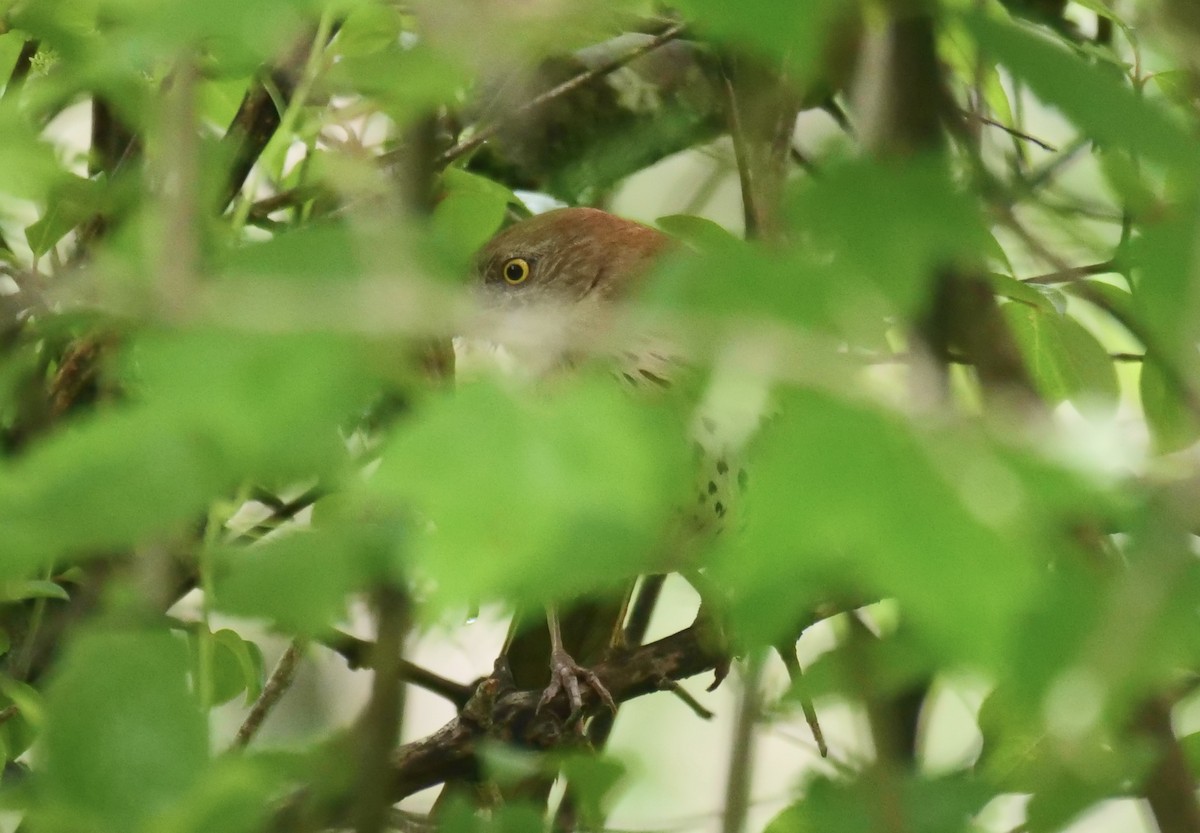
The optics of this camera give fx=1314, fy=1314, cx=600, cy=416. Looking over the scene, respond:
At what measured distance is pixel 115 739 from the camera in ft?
2.18

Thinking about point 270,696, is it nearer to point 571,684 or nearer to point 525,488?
point 571,684

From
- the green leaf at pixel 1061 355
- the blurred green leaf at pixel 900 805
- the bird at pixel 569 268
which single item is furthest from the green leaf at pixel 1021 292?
the bird at pixel 569 268

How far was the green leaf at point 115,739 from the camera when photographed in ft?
2.18

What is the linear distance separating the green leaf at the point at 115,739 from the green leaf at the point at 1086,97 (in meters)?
0.51

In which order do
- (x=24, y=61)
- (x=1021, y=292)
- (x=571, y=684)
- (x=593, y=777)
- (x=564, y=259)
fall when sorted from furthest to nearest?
A: (x=564, y=259) < (x=571, y=684) < (x=24, y=61) < (x=1021, y=292) < (x=593, y=777)

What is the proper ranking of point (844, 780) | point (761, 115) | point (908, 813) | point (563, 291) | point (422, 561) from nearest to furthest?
1. point (422, 561)
2. point (908, 813)
3. point (844, 780)
4. point (761, 115)
5. point (563, 291)

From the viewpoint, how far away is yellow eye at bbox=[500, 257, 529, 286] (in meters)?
2.52

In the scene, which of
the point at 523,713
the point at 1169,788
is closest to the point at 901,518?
the point at 1169,788

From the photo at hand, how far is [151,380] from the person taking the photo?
0.57 meters

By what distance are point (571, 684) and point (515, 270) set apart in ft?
2.85

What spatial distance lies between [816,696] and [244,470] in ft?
1.52

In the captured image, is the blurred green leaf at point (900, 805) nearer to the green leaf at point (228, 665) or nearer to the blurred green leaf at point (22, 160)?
the blurred green leaf at point (22, 160)

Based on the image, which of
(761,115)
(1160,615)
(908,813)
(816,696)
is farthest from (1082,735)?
(761,115)

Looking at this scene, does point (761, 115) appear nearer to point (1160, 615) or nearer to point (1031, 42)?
point (1031, 42)
